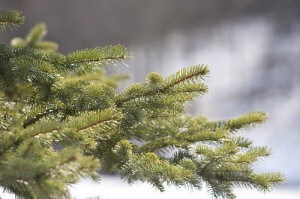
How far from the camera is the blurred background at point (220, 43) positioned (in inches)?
86.2

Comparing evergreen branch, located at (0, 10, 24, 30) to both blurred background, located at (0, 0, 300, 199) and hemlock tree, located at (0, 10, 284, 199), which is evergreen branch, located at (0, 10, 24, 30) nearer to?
hemlock tree, located at (0, 10, 284, 199)

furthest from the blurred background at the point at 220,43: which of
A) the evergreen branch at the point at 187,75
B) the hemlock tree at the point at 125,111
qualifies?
the evergreen branch at the point at 187,75

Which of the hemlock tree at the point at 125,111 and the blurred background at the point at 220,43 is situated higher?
the blurred background at the point at 220,43

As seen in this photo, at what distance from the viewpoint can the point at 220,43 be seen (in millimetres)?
2293

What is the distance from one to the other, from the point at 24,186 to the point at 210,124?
477 millimetres

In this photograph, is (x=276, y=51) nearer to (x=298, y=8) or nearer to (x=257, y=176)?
(x=298, y=8)

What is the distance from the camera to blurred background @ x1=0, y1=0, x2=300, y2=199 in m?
2.19

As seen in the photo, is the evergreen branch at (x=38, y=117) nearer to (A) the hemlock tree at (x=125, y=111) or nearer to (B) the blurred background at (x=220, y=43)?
(A) the hemlock tree at (x=125, y=111)

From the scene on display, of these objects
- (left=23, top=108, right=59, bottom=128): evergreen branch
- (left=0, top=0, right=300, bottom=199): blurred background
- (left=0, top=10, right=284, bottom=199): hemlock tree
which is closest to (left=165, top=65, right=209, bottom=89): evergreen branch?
(left=0, top=10, right=284, bottom=199): hemlock tree

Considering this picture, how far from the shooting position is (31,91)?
0.75 meters

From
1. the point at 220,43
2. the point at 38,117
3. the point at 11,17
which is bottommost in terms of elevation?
the point at 38,117

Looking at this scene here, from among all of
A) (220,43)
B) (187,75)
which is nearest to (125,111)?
(187,75)

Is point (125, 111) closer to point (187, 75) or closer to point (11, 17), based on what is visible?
point (187, 75)

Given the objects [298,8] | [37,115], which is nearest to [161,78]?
[37,115]
